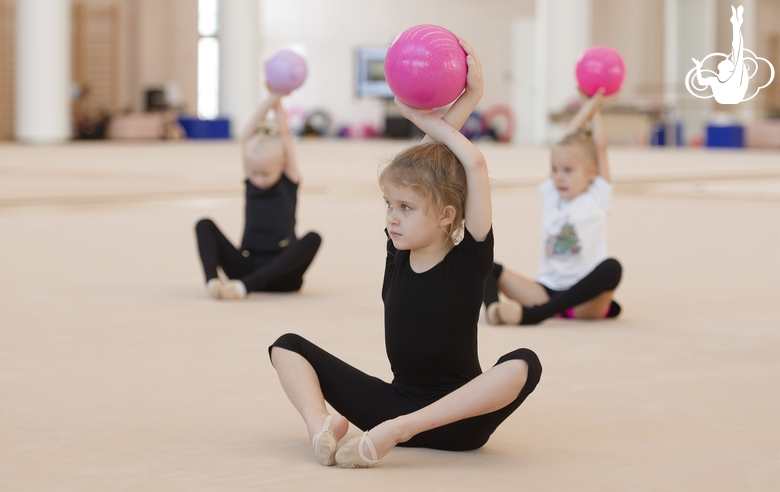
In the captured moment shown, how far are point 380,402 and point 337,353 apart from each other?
0.98 meters

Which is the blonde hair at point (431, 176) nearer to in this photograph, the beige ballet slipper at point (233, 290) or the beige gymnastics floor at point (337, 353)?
the beige gymnastics floor at point (337, 353)

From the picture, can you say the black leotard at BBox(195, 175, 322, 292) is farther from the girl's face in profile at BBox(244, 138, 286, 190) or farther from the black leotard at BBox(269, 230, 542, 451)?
the black leotard at BBox(269, 230, 542, 451)

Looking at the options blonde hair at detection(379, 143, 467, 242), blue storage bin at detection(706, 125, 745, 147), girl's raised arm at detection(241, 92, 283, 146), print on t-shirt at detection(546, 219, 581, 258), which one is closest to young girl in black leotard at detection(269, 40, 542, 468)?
blonde hair at detection(379, 143, 467, 242)

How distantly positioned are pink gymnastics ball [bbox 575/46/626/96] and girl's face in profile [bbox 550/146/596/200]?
412 millimetres

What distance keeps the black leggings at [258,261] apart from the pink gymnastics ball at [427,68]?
2034 mm

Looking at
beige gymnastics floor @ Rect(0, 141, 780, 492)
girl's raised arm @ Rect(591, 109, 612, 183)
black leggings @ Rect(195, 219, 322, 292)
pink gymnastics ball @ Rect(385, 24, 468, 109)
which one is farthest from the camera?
black leggings @ Rect(195, 219, 322, 292)

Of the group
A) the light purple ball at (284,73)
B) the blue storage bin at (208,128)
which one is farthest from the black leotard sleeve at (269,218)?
the blue storage bin at (208,128)

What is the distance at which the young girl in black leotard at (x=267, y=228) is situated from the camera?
14.3 feet

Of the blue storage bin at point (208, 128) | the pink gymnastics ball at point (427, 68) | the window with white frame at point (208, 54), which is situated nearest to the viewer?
the pink gymnastics ball at point (427, 68)

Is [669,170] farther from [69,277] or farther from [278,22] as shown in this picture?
[278,22]

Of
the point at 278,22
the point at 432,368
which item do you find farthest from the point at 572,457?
the point at 278,22

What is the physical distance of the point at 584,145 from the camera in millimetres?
4000

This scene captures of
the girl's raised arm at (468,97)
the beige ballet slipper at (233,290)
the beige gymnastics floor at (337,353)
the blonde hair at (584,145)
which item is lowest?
the beige gymnastics floor at (337,353)

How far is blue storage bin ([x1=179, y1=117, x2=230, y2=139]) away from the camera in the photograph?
76.7 ft
